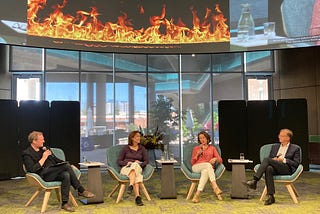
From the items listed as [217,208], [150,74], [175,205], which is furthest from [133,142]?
[150,74]

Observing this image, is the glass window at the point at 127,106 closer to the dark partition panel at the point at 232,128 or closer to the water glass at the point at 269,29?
the dark partition panel at the point at 232,128

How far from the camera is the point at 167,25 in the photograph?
8266 mm

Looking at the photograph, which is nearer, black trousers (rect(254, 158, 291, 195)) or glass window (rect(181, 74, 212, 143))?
black trousers (rect(254, 158, 291, 195))

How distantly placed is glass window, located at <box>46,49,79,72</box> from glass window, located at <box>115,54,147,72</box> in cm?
122

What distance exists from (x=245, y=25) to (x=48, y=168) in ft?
18.0

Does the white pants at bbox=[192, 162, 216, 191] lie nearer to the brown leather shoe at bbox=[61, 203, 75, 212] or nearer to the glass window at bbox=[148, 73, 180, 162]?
the brown leather shoe at bbox=[61, 203, 75, 212]

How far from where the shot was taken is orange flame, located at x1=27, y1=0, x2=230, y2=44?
7.69m

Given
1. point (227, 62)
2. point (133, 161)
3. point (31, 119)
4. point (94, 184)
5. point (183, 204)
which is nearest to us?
point (183, 204)

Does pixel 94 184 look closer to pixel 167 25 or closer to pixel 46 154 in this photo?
pixel 46 154

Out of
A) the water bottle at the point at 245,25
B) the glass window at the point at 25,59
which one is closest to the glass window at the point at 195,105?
the water bottle at the point at 245,25

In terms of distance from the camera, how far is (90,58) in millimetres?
10211

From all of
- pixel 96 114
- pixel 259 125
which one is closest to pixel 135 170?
pixel 259 125

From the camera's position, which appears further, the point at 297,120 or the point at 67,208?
the point at 297,120

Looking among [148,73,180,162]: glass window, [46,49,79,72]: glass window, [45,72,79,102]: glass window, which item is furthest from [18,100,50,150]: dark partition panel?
[148,73,180,162]: glass window
